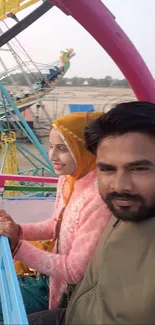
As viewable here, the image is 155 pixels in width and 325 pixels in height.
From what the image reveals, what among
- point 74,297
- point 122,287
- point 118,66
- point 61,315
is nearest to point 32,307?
point 61,315

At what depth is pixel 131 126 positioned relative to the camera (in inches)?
32.0

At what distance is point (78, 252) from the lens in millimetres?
1000

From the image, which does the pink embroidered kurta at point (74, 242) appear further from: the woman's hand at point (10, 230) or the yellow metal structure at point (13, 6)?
the yellow metal structure at point (13, 6)

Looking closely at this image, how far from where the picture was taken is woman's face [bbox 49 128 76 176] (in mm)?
1136

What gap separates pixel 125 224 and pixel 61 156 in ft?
1.17

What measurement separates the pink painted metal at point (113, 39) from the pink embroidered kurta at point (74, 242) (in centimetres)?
107

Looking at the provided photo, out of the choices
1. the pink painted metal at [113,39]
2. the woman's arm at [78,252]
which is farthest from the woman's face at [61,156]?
the pink painted metal at [113,39]

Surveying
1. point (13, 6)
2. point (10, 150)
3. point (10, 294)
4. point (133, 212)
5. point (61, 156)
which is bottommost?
point (10, 294)

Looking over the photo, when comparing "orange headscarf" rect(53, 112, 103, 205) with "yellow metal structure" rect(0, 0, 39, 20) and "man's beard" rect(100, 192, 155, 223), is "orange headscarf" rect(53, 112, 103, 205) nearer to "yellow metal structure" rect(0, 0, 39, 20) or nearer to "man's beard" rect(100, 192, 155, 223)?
"man's beard" rect(100, 192, 155, 223)

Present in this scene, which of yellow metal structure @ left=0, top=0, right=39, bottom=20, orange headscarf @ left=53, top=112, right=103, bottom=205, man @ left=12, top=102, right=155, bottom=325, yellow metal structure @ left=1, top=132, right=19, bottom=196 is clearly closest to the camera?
man @ left=12, top=102, right=155, bottom=325

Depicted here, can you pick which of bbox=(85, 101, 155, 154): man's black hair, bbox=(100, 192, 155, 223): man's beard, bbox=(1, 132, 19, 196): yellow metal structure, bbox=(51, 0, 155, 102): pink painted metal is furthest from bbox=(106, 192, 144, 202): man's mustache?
bbox=(1, 132, 19, 196): yellow metal structure

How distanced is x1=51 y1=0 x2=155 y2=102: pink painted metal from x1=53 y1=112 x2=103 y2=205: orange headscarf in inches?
35.4

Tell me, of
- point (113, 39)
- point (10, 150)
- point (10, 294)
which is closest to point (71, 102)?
point (10, 150)

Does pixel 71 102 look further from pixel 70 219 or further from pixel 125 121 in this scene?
pixel 125 121
